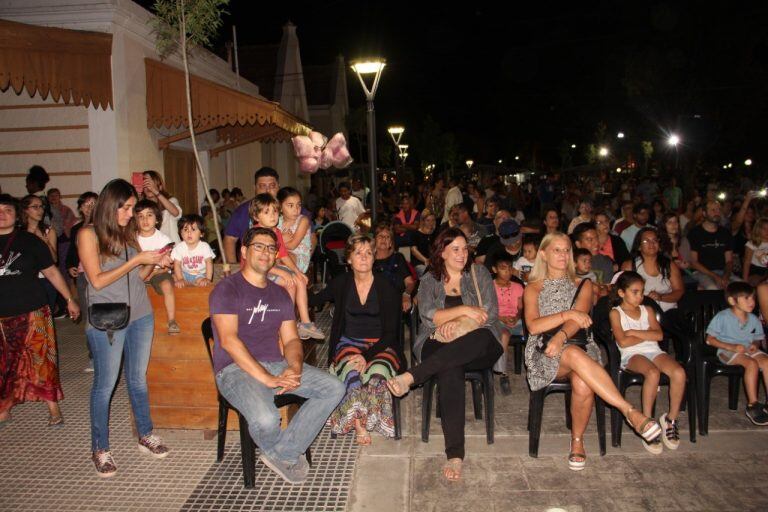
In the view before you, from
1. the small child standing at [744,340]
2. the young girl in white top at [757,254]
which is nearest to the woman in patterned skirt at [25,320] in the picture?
the small child standing at [744,340]

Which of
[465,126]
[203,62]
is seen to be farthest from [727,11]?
[465,126]

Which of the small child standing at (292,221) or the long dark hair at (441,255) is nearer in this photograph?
the long dark hair at (441,255)

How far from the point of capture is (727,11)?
22.6 metres

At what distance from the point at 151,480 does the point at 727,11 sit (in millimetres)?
25670

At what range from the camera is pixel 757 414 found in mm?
4812

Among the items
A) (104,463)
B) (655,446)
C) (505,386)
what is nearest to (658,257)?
(505,386)

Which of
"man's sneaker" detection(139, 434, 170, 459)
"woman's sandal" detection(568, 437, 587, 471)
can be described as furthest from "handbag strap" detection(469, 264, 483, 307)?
"man's sneaker" detection(139, 434, 170, 459)

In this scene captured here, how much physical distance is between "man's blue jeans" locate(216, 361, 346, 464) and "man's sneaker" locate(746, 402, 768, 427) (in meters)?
3.28

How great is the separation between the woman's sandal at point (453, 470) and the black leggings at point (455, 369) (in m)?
0.05

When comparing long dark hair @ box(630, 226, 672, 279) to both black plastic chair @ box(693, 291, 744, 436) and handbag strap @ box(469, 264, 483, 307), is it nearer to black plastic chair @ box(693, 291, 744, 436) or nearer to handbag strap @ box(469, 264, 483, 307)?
black plastic chair @ box(693, 291, 744, 436)

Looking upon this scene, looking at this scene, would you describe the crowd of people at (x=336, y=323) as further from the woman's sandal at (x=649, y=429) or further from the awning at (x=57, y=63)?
the awning at (x=57, y=63)

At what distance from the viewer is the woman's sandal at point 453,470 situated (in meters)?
4.11

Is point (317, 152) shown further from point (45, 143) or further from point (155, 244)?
point (155, 244)

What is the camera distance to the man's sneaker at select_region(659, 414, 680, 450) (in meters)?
4.43
